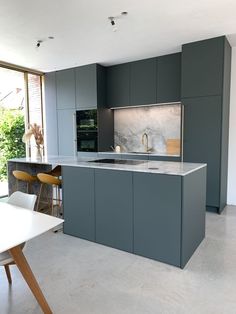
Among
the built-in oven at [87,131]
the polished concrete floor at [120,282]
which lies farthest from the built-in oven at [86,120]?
the polished concrete floor at [120,282]

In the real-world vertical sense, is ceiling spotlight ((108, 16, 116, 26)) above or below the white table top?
above

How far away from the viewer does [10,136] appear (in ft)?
17.2

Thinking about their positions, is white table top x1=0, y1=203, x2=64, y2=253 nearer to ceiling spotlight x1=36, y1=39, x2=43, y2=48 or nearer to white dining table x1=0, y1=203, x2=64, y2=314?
white dining table x1=0, y1=203, x2=64, y2=314

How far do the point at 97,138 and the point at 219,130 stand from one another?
8.09 feet

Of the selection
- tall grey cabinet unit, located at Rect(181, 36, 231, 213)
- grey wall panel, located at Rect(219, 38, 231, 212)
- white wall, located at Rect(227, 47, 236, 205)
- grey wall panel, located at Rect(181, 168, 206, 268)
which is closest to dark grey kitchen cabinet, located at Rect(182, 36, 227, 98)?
tall grey cabinet unit, located at Rect(181, 36, 231, 213)

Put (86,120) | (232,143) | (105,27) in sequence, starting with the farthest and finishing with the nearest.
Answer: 1. (86,120)
2. (232,143)
3. (105,27)

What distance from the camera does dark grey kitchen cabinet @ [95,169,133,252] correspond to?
99.0 inches

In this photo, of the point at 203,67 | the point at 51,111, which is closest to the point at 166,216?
the point at 203,67

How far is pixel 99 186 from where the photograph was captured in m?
2.71

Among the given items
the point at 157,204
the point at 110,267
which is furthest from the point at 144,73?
the point at 110,267

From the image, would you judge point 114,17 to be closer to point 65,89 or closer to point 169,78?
point 169,78

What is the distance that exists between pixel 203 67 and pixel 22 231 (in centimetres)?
355

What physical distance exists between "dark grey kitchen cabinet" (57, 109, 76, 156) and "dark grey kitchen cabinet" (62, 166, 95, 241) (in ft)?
8.16

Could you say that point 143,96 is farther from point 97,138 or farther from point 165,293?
point 165,293
